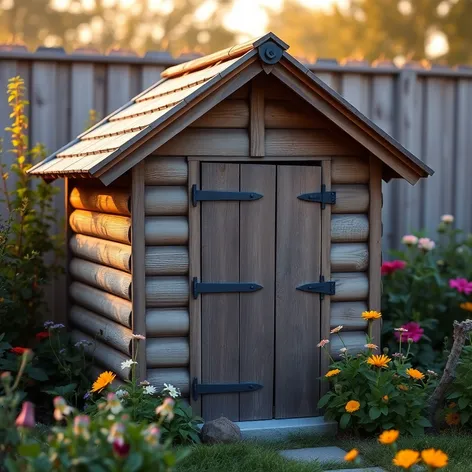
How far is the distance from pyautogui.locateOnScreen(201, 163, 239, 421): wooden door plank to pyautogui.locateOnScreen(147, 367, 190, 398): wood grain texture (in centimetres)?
13

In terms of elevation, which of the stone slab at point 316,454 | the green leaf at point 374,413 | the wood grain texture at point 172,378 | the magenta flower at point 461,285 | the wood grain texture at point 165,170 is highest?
the wood grain texture at point 165,170

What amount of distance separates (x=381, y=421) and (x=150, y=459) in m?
2.83

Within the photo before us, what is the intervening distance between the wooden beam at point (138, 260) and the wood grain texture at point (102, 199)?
89 mm

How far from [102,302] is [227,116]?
66.2 inches

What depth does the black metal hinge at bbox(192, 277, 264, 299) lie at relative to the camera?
6.46 m

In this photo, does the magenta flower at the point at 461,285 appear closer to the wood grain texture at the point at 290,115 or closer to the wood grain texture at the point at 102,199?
the wood grain texture at the point at 290,115

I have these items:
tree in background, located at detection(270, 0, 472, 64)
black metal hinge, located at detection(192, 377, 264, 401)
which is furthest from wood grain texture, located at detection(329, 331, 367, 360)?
tree in background, located at detection(270, 0, 472, 64)

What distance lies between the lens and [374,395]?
634cm

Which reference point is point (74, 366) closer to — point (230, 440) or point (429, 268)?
point (230, 440)

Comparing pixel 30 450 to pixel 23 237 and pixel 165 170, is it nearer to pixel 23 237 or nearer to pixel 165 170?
pixel 165 170

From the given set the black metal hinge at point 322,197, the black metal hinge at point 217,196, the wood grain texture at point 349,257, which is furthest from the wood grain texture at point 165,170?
the wood grain texture at point 349,257

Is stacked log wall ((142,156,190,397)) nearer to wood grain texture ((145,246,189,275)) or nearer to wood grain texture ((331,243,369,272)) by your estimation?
wood grain texture ((145,246,189,275))

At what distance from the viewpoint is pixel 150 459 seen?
3863 mm

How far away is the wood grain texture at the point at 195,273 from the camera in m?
6.45
